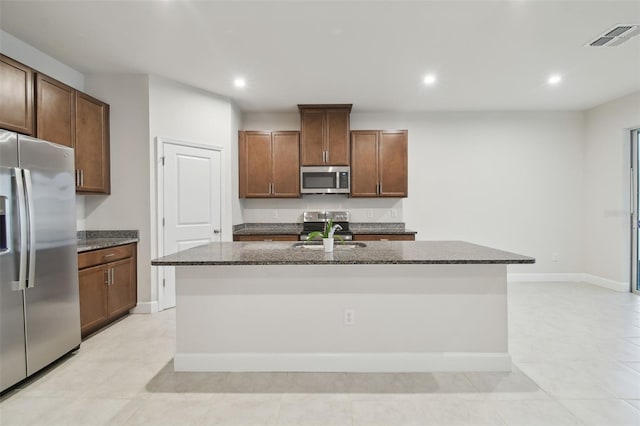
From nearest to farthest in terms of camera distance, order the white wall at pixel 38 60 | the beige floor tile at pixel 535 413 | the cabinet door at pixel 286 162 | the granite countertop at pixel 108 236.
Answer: the beige floor tile at pixel 535 413
the white wall at pixel 38 60
the granite countertop at pixel 108 236
the cabinet door at pixel 286 162

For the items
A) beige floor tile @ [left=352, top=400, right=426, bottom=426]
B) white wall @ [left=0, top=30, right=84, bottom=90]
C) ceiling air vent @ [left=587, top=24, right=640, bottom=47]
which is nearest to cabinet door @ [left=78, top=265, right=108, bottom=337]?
white wall @ [left=0, top=30, right=84, bottom=90]

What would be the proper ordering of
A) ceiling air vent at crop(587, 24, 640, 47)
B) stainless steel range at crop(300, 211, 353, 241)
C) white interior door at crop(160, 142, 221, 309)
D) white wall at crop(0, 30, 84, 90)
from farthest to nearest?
stainless steel range at crop(300, 211, 353, 241) → white interior door at crop(160, 142, 221, 309) → white wall at crop(0, 30, 84, 90) → ceiling air vent at crop(587, 24, 640, 47)

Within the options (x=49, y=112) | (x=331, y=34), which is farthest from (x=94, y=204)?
(x=331, y=34)

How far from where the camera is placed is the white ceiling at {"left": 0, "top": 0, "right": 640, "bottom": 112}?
247 cm

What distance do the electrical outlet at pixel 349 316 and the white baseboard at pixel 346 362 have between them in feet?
0.76

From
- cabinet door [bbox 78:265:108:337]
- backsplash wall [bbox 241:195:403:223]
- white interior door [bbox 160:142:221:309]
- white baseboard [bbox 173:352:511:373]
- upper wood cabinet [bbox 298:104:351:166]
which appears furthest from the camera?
backsplash wall [bbox 241:195:403:223]

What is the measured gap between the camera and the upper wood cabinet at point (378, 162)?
4.74 metres

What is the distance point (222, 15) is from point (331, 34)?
0.91m

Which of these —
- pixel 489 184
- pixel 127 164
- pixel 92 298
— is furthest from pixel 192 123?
pixel 489 184

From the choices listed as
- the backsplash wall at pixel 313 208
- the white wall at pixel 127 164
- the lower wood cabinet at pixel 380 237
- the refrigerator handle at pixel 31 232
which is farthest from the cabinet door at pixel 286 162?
the refrigerator handle at pixel 31 232

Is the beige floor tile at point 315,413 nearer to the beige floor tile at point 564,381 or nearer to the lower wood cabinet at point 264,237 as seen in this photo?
the beige floor tile at point 564,381

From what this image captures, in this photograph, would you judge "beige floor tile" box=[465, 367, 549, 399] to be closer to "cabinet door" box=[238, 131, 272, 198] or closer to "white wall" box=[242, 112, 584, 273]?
"white wall" box=[242, 112, 584, 273]

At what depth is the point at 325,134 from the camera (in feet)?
15.3

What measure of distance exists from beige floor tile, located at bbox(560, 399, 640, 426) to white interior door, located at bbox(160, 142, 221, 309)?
149 inches
